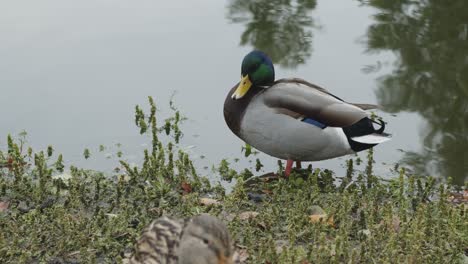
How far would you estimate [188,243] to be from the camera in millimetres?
3408

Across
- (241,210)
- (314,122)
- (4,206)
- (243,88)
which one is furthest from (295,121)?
(4,206)

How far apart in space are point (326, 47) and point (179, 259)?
511 cm

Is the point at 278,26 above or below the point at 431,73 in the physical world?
above

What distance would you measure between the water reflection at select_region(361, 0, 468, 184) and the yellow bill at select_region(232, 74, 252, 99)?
142cm

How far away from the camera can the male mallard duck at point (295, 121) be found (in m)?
5.64

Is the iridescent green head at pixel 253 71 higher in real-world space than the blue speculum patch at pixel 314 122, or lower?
higher

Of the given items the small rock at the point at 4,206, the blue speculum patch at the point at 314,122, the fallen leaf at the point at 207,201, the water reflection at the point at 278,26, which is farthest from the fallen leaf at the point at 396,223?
the water reflection at the point at 278,26

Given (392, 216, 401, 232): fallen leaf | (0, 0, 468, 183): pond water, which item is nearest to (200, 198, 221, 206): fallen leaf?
(0, 0, 468, 183): pond water

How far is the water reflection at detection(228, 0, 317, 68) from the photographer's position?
8109 millimetres

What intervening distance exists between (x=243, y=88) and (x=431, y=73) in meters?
2.50

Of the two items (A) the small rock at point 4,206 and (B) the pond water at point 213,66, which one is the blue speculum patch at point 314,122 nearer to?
(B) the pond water at point 213,66

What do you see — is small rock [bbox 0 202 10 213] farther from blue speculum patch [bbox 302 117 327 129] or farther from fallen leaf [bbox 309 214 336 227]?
blue speculum patch [bbox 302 117 327 129]

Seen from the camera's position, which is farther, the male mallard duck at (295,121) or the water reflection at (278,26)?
the water reflection at (278,26)

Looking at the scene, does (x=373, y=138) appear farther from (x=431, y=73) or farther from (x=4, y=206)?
(x=4, y=206)
